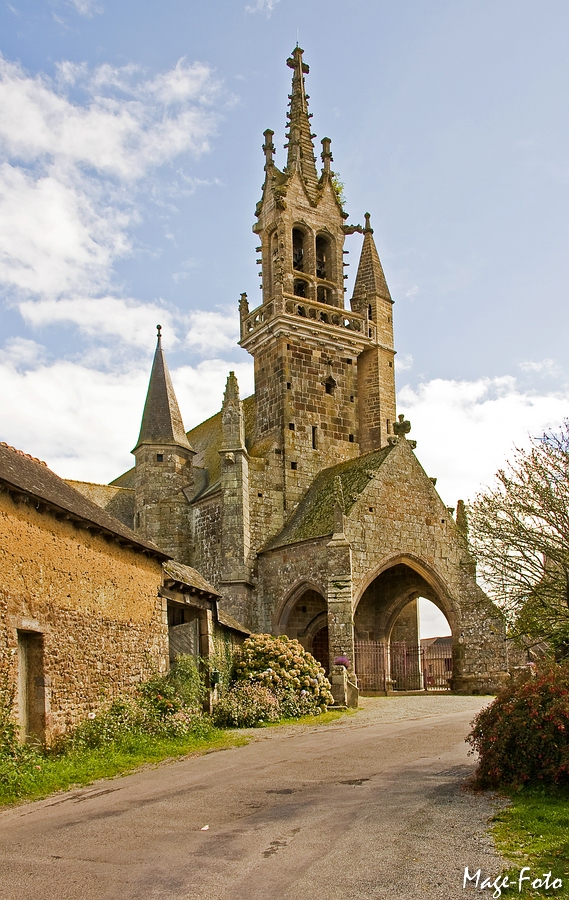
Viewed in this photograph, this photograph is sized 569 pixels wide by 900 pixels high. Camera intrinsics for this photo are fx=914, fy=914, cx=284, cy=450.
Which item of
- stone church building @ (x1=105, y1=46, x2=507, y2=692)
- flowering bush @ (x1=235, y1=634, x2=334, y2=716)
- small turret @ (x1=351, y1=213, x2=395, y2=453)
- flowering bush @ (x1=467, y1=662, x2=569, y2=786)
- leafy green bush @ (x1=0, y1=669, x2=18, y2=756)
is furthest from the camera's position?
small turret @ (x1=351, y1=213, x2=395, y2=453)

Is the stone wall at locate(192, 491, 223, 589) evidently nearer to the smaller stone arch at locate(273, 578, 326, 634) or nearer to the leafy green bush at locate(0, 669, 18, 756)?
the smaller stone arch at locate(273, 578, 326, 634)

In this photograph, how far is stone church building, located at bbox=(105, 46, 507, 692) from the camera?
2505cm

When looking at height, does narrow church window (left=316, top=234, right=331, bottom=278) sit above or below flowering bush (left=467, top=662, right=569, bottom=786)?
above

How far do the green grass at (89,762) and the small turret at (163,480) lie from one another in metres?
14.5

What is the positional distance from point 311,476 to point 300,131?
526 inches

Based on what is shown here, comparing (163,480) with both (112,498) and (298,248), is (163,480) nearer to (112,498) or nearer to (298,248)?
(112,498)

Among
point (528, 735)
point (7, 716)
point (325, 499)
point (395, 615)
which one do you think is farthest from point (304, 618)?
point (528, 735)

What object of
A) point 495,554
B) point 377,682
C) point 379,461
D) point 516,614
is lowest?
point 377,682

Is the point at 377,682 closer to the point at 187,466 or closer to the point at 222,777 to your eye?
the point at 187,466

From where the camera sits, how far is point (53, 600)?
12.4 m

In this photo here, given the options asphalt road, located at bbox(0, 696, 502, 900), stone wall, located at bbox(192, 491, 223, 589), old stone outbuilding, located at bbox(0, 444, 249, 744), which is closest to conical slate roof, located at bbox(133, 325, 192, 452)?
stone wall, located at bbox(192, 491, 223, 589)

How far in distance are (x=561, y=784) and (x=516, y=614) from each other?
4.78 metres

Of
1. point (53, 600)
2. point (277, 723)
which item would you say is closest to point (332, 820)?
point (53, 600)

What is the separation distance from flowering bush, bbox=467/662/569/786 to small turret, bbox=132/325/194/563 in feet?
65.5
